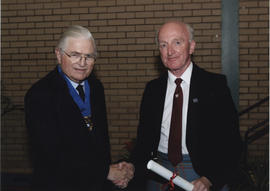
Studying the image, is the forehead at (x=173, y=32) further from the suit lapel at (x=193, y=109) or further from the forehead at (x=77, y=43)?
the forehead at (x=77, y=43)

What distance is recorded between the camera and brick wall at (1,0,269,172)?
16.8ft

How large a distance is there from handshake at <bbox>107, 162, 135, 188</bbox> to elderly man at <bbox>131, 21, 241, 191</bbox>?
0.88 feet

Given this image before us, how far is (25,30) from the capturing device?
557 centimetres

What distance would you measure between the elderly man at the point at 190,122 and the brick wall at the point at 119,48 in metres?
2.65

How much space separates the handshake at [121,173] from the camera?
8.73 ft

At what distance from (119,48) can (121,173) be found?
3.01m

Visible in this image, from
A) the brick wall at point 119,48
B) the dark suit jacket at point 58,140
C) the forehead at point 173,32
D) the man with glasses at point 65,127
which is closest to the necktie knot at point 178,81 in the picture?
the forehead at point 173,32

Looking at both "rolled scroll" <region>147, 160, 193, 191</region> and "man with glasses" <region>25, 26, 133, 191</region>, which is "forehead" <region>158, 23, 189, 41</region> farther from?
"rolled scroll" <region>147, 160, 193, 191</region>

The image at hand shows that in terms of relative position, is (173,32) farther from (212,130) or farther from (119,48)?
(119,48)

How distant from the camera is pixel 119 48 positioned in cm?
535

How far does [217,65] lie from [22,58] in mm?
3401

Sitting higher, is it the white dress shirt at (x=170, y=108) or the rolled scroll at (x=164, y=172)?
the white dress shirt at (x=170, y=108)

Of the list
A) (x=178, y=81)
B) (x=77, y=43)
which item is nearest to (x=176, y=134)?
(x=178, y=81)

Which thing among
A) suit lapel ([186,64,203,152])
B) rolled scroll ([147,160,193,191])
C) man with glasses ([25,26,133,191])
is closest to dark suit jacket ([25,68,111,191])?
man with glasses ([25,26,133,191])
